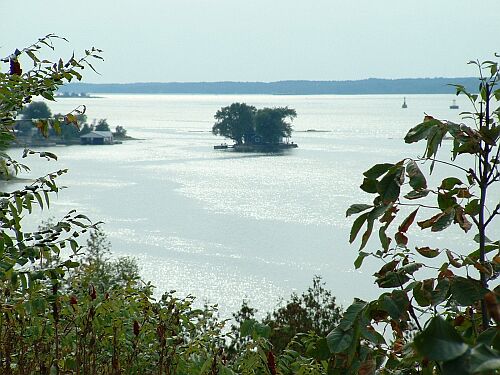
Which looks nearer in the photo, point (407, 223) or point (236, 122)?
point (407, 223)

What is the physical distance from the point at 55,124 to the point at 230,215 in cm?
3774

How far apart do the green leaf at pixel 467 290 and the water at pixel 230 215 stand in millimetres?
8116

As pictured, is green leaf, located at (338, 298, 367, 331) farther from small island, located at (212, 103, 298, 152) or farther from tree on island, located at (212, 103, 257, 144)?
tree on island, located at (212, 103, 257, 144)

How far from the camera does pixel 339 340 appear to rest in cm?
118

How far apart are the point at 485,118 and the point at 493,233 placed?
29131mm

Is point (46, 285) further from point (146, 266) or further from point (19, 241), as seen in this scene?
point (146, 266)

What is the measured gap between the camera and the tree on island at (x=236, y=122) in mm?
79562

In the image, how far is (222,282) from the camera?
1083 inches

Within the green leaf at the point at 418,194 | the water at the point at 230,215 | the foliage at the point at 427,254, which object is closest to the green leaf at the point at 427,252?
the foliage at the point at 427,254

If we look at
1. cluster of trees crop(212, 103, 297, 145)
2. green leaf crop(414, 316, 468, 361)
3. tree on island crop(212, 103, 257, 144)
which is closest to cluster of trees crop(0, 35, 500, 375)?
green leaf crop(414, 316, 468, 361)

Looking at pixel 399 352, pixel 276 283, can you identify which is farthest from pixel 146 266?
pixel 399 352

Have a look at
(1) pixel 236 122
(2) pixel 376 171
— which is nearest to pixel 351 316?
(2) pixel 376 171

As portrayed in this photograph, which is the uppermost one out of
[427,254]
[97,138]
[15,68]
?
[15,68]

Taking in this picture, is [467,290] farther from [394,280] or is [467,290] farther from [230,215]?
[230,215]
